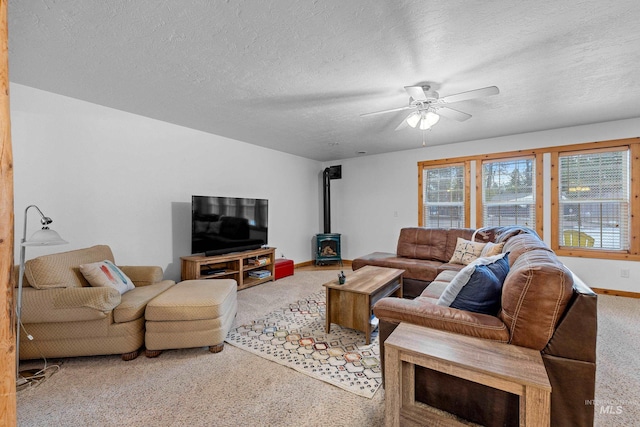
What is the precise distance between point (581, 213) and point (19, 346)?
6.61 metres

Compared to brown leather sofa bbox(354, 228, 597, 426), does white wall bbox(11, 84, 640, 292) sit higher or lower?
higher

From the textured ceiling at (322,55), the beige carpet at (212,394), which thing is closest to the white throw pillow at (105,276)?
the beige carpet at (212,394)

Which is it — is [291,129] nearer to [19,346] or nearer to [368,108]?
[368,108]

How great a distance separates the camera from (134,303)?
87.5 inches

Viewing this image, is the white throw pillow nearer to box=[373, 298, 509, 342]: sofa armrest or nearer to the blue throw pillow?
box=[373, 298, 509, 342]: sofa armrest

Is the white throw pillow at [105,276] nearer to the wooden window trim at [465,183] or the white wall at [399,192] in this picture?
the white wall at [399,192]

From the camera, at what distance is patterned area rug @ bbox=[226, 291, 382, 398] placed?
1964 millimetres

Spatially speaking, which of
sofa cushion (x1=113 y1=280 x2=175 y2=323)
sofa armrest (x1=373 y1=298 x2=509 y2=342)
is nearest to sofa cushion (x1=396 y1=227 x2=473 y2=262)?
sofa armrest (x1=373 y1=298 x2=509 y2=342)

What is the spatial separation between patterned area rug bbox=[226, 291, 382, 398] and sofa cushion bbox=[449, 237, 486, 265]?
5.87 feet

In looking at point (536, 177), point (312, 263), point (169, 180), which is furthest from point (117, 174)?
point (536, 177)

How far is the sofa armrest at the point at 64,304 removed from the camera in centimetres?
201

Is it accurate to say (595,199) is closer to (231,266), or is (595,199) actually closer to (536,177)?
(536,177)

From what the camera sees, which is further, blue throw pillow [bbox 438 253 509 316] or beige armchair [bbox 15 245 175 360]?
beige armchair [bbox 15 245 175 360]

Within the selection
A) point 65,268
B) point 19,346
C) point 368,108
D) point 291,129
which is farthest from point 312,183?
point 19,346
